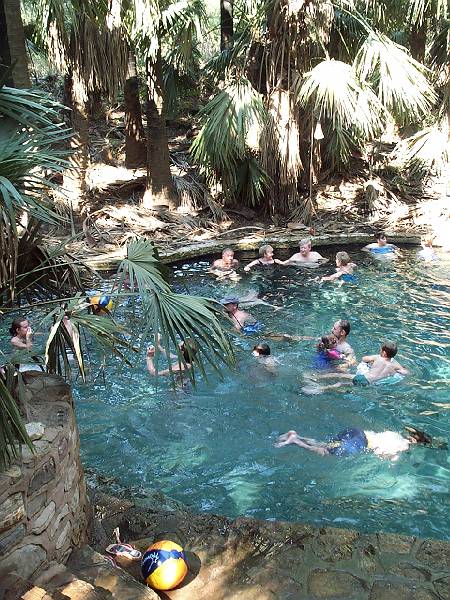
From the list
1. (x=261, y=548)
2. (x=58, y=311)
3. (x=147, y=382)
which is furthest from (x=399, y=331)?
(x=58, y=311)

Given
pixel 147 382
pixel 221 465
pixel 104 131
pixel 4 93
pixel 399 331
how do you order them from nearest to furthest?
pixel 4 93, pixel 221 465, pixel 147 382, pixel 399 331, pixel 104 131

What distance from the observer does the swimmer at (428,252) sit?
12.4 meters

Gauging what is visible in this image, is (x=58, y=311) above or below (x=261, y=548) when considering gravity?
Answer: above

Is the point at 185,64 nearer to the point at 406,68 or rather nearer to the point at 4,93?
the point at 406,68

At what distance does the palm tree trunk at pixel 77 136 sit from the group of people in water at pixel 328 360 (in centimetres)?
335

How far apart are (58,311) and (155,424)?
9.82 feet

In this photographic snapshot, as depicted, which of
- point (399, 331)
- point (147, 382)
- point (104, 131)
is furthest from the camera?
point (104, 131)

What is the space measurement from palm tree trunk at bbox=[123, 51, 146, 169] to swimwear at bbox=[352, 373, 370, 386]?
10193 mm

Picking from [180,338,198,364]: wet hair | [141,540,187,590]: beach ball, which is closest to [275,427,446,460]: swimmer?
[141,540,187,590]: beach ball

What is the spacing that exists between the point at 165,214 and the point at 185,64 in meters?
3.26

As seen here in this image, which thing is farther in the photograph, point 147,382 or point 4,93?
point 147,382

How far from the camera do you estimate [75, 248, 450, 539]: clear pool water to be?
559 centimetres

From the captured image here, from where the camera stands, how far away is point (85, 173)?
13328 millimetres

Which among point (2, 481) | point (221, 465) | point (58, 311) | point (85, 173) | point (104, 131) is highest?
point (104, 131)
